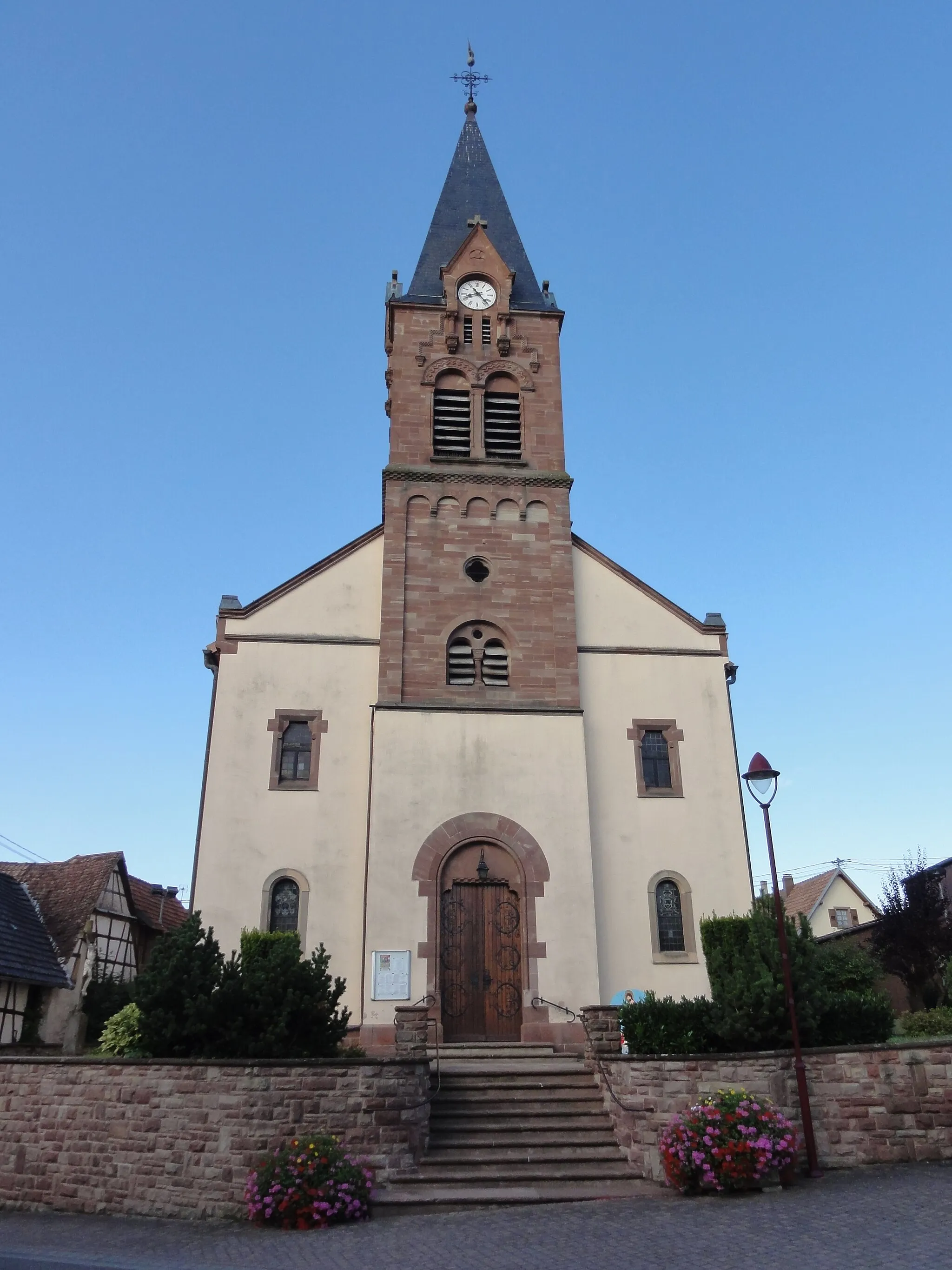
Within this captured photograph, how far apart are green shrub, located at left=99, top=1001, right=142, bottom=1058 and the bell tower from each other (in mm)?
7026

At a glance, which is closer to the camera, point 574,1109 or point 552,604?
point 574,1109

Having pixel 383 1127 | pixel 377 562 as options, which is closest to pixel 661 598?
pixel 377 562

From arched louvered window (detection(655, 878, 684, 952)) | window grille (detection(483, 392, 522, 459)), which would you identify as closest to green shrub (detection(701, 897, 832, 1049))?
arched louvered window (detection(655, 878, 684, 952))

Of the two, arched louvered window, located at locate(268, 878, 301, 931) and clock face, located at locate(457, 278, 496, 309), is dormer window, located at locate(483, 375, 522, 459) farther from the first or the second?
arched louvered window, located at locate(268, 878, 301, 931)

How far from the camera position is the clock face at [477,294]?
23.2m

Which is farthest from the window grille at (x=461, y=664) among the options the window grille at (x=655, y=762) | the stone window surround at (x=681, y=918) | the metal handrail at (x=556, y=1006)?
the metal handrail at (x=556, y=1006)

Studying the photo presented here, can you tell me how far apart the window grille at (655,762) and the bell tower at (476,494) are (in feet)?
5.61

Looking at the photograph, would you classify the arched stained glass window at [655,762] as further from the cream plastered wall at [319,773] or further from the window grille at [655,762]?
the cream plastered wall at [319,773]

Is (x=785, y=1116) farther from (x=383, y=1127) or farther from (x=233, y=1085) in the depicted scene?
(x=233, y=1085)

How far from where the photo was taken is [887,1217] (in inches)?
348

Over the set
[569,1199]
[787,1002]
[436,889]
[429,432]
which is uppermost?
[429,432]

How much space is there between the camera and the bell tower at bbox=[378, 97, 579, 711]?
1925 centimetres

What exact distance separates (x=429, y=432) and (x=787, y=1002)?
A: 13.8 m

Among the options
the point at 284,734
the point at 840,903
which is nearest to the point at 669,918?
the point at 284,734
